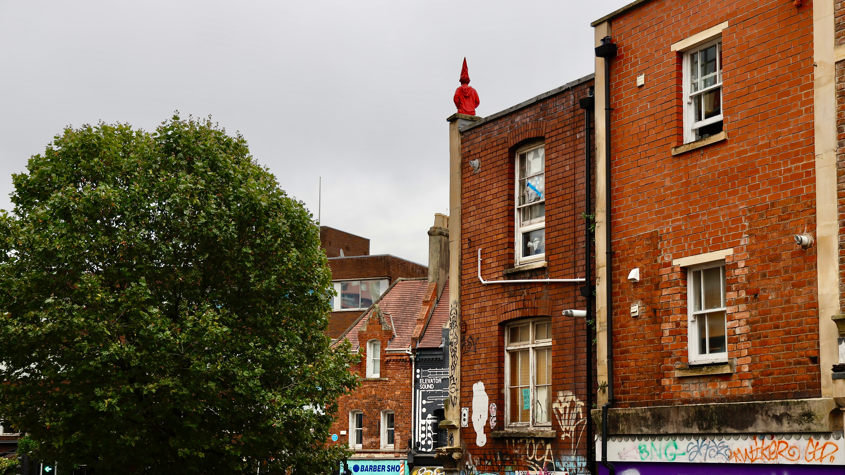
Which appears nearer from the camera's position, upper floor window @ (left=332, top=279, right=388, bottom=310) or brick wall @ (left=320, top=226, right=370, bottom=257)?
upper floor window @ (left=332, top=279, right=388, bottom=310)

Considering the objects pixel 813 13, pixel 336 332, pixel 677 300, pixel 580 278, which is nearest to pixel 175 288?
pixel 580 278

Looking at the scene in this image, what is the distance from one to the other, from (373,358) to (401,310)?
3.01m

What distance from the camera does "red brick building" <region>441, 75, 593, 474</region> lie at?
1573 centimetres

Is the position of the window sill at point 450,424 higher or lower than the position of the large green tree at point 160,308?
lower

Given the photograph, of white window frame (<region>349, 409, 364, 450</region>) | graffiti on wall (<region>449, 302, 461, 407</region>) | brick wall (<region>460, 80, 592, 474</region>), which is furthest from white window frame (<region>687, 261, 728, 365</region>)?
white window frame (<region>349, 409, 364, 450</region>)

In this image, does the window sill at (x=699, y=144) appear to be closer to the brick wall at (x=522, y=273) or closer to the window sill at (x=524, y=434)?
the brick wall at (x=522, y=273)

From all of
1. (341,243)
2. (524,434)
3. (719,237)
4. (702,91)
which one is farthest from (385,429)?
(719,237)

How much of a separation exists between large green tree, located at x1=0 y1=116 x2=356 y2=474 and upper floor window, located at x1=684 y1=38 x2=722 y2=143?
1051 centimetres

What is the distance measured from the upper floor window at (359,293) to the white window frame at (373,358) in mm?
11488

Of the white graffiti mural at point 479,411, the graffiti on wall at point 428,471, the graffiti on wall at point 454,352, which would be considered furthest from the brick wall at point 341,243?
the white graffiti mural at point 479,411

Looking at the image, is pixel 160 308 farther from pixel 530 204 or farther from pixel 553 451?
pixel 553 451

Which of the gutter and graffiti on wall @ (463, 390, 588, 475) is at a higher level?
the gutter

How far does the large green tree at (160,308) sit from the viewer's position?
19.4 m

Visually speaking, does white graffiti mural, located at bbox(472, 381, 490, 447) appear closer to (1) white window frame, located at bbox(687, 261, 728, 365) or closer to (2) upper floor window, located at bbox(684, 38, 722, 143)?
(1) white window frame, located at bbox(687, 261, 728, 365)
